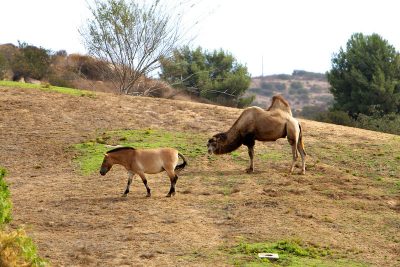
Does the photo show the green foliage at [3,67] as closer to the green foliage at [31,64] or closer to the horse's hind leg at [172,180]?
the green foliage at [31,64]

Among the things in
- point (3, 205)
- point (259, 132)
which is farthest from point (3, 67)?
point (3, 205)

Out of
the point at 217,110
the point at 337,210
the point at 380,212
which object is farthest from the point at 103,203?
the point at 217,110

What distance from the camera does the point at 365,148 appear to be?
64.5 ft

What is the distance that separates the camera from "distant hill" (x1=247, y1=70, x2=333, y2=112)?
111m

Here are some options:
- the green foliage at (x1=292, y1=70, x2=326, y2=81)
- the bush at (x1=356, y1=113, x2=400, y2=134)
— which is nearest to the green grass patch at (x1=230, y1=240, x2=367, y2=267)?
the bush at (x1=356, y1=113, x2=400, y2=134)

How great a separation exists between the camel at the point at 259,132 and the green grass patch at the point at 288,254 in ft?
19.7

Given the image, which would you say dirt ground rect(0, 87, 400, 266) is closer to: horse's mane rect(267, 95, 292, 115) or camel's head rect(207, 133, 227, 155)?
camel's head rect(207, 133, 227, 155)

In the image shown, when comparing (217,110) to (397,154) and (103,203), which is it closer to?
(397,154)

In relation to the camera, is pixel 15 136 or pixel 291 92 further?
pixel 291 92

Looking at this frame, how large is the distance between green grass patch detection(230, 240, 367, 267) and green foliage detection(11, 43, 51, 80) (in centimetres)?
3117

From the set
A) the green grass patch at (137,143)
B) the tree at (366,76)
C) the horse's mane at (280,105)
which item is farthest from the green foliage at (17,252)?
the tree at (366,76)

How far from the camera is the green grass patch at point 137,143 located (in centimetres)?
1742

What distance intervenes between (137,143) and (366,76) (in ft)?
90.8

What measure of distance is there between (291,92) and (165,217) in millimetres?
108542
